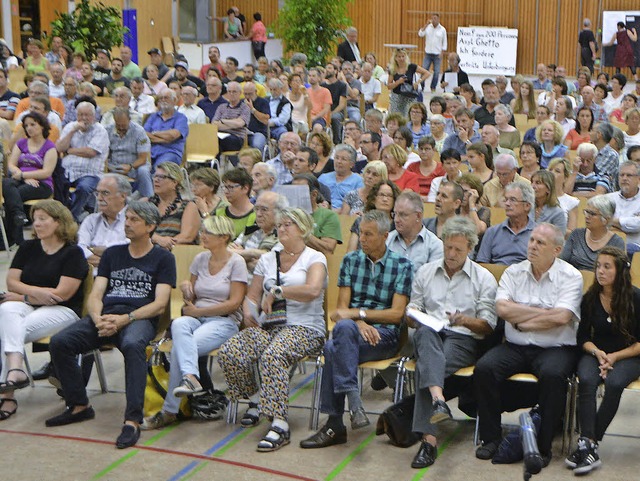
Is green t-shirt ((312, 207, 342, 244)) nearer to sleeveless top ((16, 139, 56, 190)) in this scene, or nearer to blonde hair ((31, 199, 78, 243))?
blonde hair ((31, 199, 78, 243))

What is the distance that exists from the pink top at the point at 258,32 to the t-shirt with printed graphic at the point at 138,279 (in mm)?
17877

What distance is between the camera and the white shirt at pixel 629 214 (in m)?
7.03

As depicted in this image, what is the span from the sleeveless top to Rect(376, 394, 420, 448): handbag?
5.01 m

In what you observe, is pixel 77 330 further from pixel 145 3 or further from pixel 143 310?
pixel 145 3

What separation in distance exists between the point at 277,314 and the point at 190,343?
514 millimetres

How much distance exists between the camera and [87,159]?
370 inches

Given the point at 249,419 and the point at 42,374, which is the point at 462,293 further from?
the point at 42,374

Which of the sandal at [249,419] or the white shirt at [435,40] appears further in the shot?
the white shirt at [435,40]

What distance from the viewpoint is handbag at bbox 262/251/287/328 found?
5648 mm

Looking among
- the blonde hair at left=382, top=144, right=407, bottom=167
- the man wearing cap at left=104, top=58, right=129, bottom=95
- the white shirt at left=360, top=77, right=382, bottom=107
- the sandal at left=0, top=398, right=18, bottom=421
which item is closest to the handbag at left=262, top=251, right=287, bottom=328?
the sandal at left=0, top=398, right=18, bottom=421

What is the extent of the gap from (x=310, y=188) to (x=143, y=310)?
70.4 inches

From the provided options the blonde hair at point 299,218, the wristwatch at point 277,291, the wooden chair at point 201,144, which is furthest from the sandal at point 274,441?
the wooden chair at point 201,144

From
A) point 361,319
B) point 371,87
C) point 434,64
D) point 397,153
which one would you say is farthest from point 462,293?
point 434,64

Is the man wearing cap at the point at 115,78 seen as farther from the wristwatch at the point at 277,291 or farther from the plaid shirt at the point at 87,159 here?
the wristwatch at the point at 277,291
